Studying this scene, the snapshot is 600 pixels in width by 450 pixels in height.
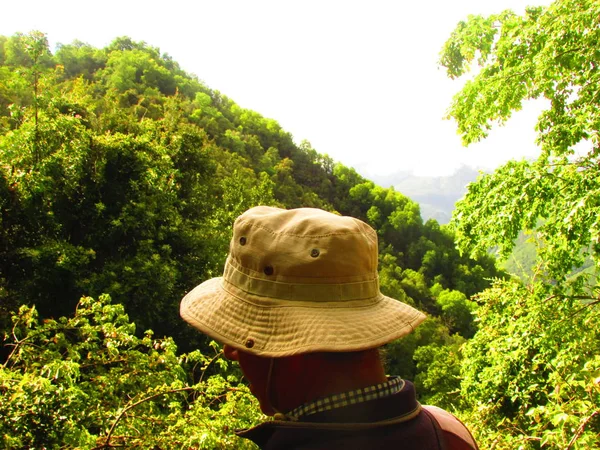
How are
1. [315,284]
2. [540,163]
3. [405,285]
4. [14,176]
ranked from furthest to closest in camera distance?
[405,285], [14,176], [540,163], [315,284]

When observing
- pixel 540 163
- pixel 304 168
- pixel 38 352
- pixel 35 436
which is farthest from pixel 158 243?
pixel 304 168

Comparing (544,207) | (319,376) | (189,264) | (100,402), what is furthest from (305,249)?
(189,264)

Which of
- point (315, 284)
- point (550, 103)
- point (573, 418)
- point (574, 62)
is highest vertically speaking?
point (574, 62)

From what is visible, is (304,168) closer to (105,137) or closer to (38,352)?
(105,137)

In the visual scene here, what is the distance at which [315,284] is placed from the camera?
4.54 feet

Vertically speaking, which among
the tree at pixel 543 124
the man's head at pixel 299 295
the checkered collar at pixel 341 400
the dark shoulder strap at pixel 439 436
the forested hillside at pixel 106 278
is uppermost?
the tree at pixel 543 124

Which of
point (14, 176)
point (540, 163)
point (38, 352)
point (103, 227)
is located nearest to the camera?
point (540, 163)

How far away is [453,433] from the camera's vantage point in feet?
4.67

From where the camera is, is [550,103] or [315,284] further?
[550,103]

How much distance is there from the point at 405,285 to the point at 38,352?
6644 cm

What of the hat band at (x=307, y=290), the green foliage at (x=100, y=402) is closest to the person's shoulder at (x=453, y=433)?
the hat band at (x=307, y=290)

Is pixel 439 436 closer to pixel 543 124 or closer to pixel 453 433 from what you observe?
pixel 453 433

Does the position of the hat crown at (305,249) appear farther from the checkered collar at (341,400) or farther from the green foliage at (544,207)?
the green foliage at (544,207)

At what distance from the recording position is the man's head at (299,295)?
1311 millimetres
